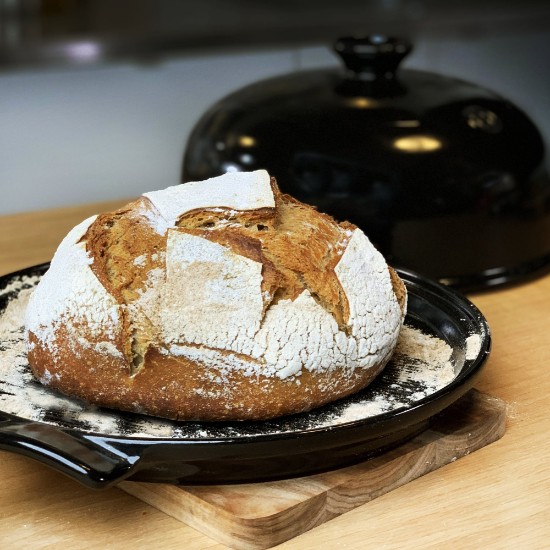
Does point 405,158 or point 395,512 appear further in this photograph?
point 405,158

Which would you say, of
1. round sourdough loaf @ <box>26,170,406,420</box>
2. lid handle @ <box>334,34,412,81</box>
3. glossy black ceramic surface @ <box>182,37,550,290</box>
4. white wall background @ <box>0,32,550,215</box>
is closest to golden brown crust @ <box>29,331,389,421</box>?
round sourdough loaf @ <box>26,170,406,420</box>

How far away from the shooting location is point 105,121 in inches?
95.7

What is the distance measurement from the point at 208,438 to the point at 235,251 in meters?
0.18

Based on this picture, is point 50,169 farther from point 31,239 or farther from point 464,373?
point 464,373

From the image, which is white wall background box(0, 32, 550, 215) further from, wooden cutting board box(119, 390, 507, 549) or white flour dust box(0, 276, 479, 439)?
wooden cutting board box(119, 390, 507, 549)

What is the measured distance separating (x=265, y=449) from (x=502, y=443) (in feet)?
0.81

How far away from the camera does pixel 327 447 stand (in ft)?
2.17

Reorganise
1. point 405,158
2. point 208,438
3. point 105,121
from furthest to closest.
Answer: point 105,121 < point 405,158 < point 208,438

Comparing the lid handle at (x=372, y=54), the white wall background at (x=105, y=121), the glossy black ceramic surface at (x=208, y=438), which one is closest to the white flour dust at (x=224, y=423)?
the glossy black ceramic surface at (x=208, y=438)

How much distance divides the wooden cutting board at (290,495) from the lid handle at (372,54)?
0.54m

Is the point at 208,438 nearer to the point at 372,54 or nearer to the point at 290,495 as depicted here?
the point at 290,495

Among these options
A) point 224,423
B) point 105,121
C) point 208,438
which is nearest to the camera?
point 208,438

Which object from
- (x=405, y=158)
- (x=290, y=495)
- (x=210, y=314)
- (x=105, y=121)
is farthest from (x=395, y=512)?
(x=105, y=121)

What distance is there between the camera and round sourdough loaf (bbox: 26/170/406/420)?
0.73 meters
